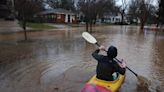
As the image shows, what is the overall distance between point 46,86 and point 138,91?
2.60m

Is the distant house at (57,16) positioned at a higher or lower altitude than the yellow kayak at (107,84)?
higher

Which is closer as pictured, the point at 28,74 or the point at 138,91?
the point at 138,91

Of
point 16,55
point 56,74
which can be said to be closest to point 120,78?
point 56,74

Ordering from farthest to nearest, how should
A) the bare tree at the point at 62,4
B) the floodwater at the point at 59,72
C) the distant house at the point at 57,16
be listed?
the bare tree at the point at 62,4, the distant house at the point at 57,16, the floodwater at the point at 59,72

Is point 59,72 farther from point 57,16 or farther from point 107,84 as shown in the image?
point 57,16

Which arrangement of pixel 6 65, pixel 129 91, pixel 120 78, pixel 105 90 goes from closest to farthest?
pixel 105 90 → pixel 120 78 → pixel 129 91 → pixel 6 65

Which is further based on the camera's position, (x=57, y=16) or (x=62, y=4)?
(x=62, y=4)

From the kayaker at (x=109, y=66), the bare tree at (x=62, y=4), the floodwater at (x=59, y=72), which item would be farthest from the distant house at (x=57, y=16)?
the kayaker at (x=109, y=66)

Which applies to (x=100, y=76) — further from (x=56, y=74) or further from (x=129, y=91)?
(x=56, y=74)

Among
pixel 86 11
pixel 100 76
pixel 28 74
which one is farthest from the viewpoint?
pixel 86 11

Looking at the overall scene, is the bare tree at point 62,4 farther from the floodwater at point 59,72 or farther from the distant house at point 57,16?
the floodwater at point 59,72

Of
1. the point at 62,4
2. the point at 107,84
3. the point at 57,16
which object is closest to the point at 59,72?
the point at 107,84

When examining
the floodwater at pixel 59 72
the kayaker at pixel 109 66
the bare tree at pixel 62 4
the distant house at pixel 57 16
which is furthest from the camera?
the bare tree at pixel 62 4

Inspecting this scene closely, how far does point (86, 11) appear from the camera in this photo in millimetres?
31016
